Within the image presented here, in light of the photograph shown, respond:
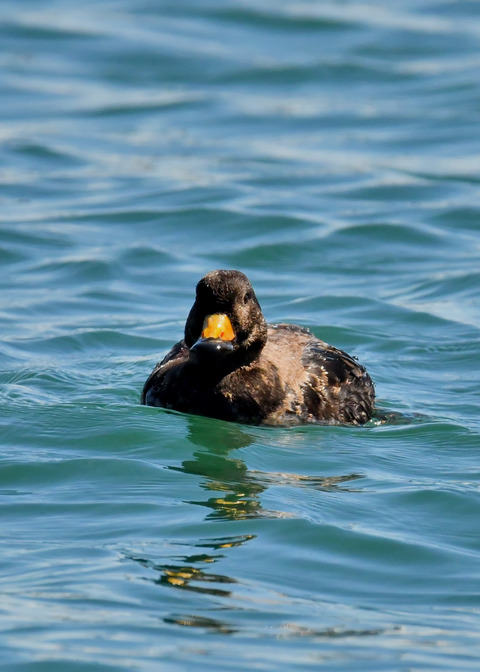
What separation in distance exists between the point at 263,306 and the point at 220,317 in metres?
5.14

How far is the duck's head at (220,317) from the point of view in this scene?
30.4ft

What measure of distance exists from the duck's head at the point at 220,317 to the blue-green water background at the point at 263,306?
69cm

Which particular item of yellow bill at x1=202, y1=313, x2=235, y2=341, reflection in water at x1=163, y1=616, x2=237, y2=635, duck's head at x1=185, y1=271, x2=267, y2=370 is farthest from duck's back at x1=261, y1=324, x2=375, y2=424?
reflection in water at x1=163, y1=616, x2=237, y2=635

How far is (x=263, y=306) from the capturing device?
14.5 m

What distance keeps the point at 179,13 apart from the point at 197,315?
739 inches

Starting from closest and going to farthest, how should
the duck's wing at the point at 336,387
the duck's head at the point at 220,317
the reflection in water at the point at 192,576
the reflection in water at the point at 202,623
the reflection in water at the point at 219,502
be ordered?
the reflection in water at the point at 202,623
the reflection in water at the point at 219,502
the reflection in water at the point at 192,576
the duck's head at the point at 220,317
the duck's wing at the point at 336,387

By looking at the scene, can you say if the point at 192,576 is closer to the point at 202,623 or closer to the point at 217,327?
the point at 202,623

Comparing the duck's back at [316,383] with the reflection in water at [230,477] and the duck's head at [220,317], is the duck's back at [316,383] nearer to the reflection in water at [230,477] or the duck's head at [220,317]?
the reflection in water at [230,477]

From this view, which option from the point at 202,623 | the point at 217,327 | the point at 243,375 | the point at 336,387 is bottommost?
the point at 202,623

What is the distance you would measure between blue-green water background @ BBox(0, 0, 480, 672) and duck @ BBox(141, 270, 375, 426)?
208 millimetres

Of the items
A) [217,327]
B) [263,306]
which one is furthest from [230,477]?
[263,306]

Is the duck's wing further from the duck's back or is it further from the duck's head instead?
the duck's head

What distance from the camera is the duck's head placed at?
9.26 metres

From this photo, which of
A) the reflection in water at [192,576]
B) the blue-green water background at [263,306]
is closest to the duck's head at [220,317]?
the blue-green water background at [263,306]
